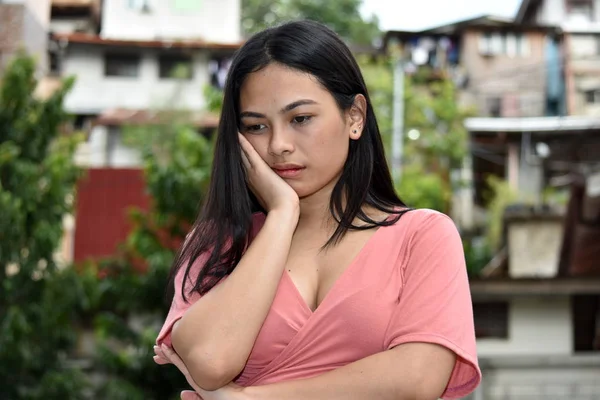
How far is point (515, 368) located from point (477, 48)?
2008cm

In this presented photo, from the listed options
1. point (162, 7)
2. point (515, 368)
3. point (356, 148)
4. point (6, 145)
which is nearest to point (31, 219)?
point (6, 145)

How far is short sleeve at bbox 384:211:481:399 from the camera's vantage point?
2.03 metres

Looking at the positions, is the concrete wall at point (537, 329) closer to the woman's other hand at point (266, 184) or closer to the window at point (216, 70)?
the woman's other hand at point (266, 184)

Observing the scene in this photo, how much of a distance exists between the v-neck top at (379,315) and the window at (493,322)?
45.6 feet

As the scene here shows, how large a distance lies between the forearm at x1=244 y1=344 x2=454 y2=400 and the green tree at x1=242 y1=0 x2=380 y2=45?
113ft

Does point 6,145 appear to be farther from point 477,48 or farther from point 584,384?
point 477,48

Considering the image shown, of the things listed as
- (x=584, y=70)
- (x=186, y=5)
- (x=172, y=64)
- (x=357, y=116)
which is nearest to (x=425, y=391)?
(x=357, y=116)

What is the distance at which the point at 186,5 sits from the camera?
105 ft

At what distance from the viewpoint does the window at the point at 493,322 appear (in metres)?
15.8

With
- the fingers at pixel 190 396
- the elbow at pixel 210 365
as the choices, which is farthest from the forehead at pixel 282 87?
the fingers at pixel 190 396

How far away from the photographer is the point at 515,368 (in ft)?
46.0

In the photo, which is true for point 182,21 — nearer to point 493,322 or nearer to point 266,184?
point 493,322

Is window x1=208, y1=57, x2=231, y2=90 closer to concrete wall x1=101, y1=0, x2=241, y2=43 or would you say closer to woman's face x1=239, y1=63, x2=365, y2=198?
concrete wall x1=101, y1=0, x2=241, y2=43

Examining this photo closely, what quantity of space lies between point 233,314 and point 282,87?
0.47 metres
